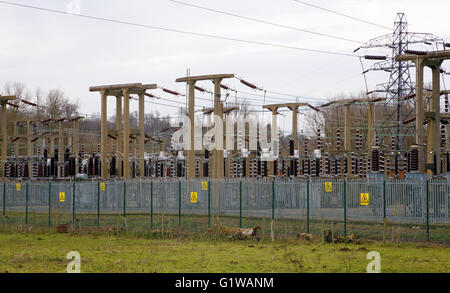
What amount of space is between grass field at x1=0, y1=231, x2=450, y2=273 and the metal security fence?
2.11 meters

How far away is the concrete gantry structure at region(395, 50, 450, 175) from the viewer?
100 feet

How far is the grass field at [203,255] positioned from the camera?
17.0m

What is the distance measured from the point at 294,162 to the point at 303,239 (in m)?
20.5

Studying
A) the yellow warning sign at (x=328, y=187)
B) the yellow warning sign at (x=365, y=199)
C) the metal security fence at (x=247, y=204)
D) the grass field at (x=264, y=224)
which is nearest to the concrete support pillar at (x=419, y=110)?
the metal security fence at (x=247, y=204)

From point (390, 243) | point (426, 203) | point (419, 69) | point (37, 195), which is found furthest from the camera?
point (37, 195)

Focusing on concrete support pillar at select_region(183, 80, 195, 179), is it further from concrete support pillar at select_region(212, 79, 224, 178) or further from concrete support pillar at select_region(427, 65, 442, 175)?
concrete support pillar at select_region(427, 65, 442, 175)

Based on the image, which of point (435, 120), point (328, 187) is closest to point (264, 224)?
point (328, 187)

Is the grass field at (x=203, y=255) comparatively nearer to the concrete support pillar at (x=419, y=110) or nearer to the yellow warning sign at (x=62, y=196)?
the yellow warning sign at (x=62, y=196)

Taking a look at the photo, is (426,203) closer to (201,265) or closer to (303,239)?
(303,239)

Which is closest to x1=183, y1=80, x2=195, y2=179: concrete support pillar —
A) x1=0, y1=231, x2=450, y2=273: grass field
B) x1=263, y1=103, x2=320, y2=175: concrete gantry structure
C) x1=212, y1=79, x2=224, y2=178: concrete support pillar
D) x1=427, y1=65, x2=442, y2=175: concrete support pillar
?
x1=212, y1=79, x2=224, y2=178: concrete support pillar
